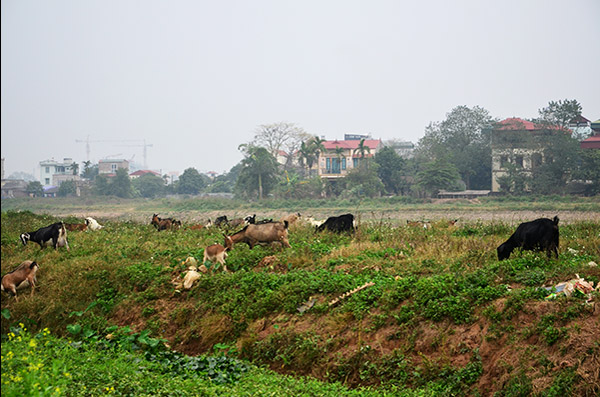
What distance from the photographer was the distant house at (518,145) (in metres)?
23.1

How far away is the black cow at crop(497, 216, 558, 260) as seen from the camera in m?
9.27

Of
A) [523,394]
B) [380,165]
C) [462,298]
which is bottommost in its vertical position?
[523,394]

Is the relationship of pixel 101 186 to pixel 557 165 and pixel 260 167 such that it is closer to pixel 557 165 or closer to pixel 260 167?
pixel 260 167

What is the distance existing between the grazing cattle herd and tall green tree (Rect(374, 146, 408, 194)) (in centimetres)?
1890

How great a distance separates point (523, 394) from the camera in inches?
229

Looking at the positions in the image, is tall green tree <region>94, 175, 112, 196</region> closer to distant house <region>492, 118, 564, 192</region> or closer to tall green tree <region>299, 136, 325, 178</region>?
tall green tree <region>299, 136, 325, 178</region>

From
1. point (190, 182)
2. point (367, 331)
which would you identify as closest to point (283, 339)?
point (367, 331)

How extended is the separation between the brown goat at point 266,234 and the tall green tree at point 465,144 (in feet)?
60.7

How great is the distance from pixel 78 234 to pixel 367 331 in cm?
1077

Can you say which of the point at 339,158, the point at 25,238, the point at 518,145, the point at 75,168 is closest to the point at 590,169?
the point at 518,145

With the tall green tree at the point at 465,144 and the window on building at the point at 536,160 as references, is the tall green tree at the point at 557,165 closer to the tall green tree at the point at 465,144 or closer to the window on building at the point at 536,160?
the window on building at the point at 536,160

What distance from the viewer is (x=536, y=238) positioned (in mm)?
9500

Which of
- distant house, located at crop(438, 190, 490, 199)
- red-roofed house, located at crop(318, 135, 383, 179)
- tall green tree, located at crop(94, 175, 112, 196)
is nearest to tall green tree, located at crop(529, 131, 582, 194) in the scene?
distant house, located at crop(438, 190, 490, 199)

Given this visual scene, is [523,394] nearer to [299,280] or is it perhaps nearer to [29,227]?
[299,280]
